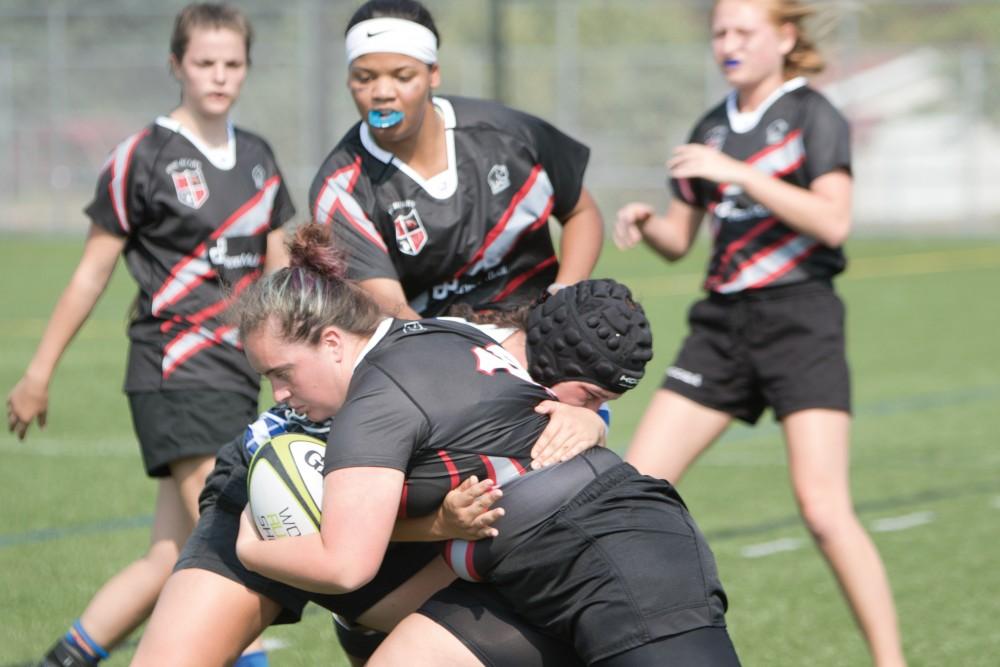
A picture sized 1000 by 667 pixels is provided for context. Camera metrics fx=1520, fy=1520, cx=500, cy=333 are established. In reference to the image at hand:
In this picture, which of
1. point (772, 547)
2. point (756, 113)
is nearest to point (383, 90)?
point (756, 113)

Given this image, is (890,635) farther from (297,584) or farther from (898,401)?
(898,401)

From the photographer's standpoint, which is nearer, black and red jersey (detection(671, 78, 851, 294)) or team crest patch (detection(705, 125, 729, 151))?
black and red jersey (detection(671, 78, 851, 294))

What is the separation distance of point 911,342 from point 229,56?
32.2 feet

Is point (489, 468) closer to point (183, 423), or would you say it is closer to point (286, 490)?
point (286, 490)

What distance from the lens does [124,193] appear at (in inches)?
189

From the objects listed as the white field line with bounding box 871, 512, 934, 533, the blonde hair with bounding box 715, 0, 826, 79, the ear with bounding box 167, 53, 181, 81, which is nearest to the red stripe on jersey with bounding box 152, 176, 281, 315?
the ear with bounding box 167, 53, 181, 81

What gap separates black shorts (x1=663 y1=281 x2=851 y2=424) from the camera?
4.85 meters

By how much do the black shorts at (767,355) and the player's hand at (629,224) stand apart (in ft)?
1.29

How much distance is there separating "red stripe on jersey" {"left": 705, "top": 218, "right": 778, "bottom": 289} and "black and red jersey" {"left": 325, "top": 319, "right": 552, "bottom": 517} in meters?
1.74

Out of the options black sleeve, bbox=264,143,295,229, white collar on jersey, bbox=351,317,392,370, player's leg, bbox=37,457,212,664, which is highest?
black sleeve, bbox=264,143,295,229

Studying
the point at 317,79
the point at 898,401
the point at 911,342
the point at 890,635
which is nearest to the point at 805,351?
the point at 890,635

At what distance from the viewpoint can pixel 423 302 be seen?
4445 mm

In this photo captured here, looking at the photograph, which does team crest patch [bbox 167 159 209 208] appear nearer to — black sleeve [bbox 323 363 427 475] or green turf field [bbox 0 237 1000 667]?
green turf field [bbox 0 237 1000 667]

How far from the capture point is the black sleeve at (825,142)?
490cm
